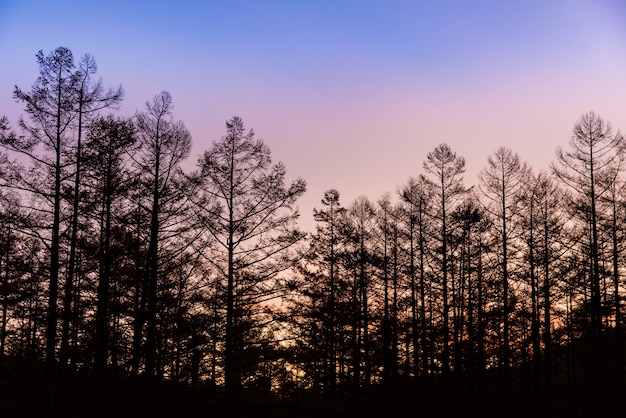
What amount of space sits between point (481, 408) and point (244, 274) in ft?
60.3

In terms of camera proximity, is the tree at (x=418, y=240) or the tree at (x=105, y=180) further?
the tree at (x=418, y=240)

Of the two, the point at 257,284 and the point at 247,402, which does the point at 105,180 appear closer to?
the point at 257,284

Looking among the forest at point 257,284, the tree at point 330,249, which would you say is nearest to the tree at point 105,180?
the forest at point 257,284

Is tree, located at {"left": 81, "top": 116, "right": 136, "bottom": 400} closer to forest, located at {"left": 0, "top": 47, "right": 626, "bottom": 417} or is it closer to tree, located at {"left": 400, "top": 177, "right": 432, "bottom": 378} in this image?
forest, located at {"left": 0, "top": 47, "right": 626, "bottom": 417}

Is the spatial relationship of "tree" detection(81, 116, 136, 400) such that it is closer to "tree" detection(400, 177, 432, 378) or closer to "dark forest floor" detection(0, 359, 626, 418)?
"dark forest floor" detection(0, 359, 626, 418)

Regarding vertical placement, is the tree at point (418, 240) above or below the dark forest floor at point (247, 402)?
above

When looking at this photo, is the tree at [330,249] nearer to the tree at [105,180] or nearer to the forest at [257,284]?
the forest at [257,284]

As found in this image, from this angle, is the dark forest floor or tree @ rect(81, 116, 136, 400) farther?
the dark forest floor

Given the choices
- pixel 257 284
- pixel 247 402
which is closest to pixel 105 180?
pixel 257 284

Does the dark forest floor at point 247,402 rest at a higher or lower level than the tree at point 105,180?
lower

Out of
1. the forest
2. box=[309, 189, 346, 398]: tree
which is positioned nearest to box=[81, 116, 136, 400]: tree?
the forest

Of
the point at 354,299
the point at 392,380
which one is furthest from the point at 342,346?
the point at 392,380

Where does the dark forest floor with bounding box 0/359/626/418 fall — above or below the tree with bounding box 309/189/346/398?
below

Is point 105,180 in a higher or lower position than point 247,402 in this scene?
higher
